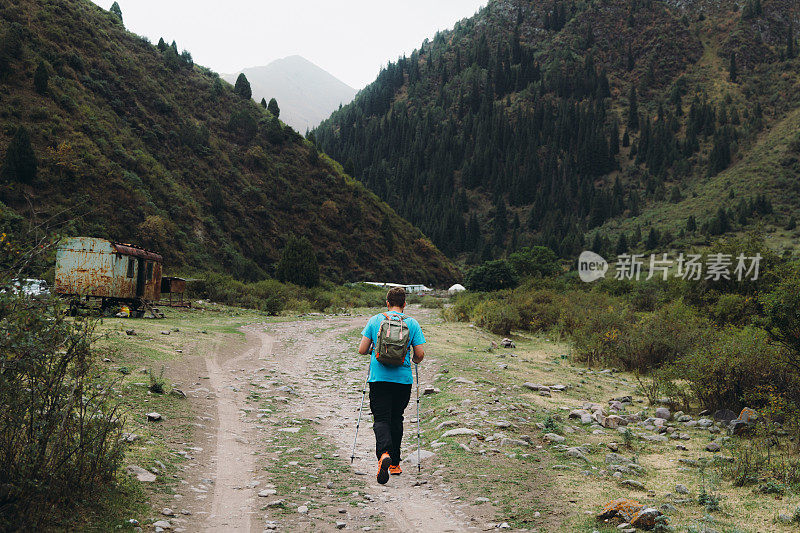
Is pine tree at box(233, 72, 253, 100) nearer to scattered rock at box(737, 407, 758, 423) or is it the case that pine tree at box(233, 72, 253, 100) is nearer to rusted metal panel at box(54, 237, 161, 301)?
rusted metal panel at box(54, 237, 161, 301)

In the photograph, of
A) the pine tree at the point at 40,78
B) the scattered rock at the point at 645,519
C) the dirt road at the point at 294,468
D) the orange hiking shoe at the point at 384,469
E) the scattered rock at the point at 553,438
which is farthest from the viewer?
the pine tree at the point at 40,78

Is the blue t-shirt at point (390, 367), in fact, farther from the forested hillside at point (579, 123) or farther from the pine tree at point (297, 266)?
the forested hillside at point (579, 123)

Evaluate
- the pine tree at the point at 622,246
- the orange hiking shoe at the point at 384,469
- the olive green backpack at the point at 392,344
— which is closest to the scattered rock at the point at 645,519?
the orange hiking shoe at the point at 384,469

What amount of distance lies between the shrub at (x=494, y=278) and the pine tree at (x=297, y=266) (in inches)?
719

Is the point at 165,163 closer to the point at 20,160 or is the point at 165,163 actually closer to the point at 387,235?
the point at 20,160

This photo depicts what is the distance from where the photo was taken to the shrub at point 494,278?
54281 mm

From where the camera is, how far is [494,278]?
54.5 metres

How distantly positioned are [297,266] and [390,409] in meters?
45.1

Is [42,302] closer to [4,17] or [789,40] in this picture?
[4,17]

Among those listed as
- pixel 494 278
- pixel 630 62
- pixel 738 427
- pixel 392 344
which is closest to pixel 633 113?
pixel 630 62

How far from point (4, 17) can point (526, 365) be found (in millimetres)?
64531

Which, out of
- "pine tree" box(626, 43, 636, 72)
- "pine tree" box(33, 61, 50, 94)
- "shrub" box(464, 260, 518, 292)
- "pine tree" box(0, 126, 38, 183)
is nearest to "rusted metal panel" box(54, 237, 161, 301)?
"pine tree" box(0, 126, 38, 183)

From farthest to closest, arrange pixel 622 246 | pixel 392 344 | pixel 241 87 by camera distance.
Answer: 1. pixel 622 246
2. pixel 241 87
3. pixel 392 344

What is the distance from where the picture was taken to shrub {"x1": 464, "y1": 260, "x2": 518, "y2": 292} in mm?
54281
